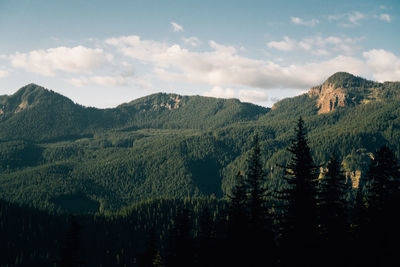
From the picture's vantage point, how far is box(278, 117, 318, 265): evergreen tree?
23.6 m

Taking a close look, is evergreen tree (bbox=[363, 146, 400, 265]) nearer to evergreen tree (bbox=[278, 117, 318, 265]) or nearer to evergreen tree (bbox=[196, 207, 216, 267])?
evergreen tree (bbox=[278, 117, 318, 265])

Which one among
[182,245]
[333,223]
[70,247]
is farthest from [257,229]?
[70,247]

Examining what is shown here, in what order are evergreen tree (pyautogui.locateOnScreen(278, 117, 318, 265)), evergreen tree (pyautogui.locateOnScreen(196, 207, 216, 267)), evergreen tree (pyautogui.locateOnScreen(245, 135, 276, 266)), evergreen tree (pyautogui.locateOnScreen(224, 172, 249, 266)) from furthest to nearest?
evergreen tree (pyautogui.locateOnScreen(196, 207, 216, 267)) → evergreen tree (pyautogui.locateOnScreen(224, 172, 249, 266)) → evergreen tree (pyautogui.locateOnScreen(245, 135, 276, 266)) → evergreen tree (pyautogui.locateOnScreen(278, 117, 318, 265))

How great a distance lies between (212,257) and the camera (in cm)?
3450

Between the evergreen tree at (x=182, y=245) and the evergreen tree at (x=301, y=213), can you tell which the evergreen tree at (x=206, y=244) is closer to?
the evergreen tree at (x=182, y=245)

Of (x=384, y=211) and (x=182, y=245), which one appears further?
(x=182, y=245)

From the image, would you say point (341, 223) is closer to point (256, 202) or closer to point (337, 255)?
point (337, 255)

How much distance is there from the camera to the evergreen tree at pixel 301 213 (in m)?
23.6

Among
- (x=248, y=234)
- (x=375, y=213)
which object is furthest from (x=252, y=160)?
(x=375, y=213)

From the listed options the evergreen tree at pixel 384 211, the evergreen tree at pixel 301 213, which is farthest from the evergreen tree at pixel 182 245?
the evergreen tree at pixel 384 211

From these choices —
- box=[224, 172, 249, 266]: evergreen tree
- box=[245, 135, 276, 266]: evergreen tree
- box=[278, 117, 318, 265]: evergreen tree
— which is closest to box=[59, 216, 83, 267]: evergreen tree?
box=[224, 172, 249, 266]: evergreen tree

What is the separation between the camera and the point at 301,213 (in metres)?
24.8

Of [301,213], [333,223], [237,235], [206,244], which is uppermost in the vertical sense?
[301,213]

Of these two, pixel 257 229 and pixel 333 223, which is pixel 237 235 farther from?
pixel 333 223
